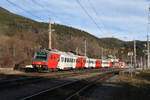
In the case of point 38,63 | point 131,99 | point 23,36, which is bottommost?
point 131,99

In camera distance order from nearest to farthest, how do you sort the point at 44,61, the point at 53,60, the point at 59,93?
the point at 59,93
the point at 44,61
the point at 53,60

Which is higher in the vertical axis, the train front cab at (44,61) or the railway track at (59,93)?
the train front cab at (44,61)

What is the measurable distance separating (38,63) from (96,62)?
3043cm

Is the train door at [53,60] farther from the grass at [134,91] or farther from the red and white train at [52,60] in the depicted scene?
the grass at [134,91]

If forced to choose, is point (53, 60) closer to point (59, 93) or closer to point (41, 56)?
point (41, 56)

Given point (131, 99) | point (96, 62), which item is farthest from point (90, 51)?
point (131, 99)

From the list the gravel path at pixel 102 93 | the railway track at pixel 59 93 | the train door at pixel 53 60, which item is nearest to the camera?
the railway track at pixel 59 93

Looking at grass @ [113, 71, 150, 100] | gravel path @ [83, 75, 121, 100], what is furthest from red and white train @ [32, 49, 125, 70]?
gravel path @ [83, 75, 121, 100]

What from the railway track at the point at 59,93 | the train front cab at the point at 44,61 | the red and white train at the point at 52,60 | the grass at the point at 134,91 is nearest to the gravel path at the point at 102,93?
the grass at the point at 134,91

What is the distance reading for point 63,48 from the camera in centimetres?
6581

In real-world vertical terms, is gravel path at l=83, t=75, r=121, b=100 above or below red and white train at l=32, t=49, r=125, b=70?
below

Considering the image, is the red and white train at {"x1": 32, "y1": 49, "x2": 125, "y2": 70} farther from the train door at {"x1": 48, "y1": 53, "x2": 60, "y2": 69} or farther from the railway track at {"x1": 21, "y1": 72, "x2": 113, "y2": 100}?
the railway track at {"x1": 21, "y1": 72, "x2": 113, "y2": 100}

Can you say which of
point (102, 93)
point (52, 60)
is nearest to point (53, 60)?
point (52, 60)

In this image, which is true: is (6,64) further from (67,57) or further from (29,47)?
(29,47)
